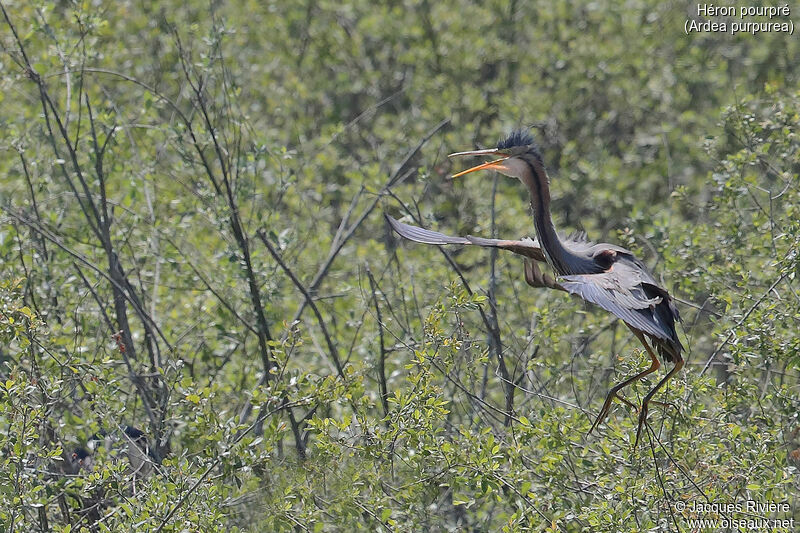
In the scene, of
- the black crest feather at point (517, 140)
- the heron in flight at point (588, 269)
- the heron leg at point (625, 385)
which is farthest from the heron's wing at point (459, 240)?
the heron leg at point (625, 385)

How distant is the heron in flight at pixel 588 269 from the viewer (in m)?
4.51

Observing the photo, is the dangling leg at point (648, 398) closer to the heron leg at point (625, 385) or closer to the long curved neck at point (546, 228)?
the heron leg at point (625, 385)

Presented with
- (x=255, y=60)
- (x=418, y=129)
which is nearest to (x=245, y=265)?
(x=418, y=129)

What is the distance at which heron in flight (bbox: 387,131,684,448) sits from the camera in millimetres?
4508

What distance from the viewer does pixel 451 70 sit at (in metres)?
10.8

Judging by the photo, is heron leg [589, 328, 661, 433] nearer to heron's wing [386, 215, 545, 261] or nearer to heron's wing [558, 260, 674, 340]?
heron's wing [558, 260, 674, 340]

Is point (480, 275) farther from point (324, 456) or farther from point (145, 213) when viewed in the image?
point (324, 456)

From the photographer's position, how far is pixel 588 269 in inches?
205

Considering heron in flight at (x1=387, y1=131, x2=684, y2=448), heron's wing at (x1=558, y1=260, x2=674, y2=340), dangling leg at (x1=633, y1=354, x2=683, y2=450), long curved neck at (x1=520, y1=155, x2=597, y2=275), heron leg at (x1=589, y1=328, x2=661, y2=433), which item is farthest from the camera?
long curved neck at (x1=520, y1=155, x2=597, y2=275)

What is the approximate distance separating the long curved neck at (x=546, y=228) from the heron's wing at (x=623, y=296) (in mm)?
264

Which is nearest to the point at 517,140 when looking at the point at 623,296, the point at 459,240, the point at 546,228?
the point at 546,228

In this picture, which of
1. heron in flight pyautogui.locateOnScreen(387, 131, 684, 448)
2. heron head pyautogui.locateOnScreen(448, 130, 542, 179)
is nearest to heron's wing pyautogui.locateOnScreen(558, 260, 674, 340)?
heron in flight pyautogui.locateOnScreen(387, 131, 684, 448)

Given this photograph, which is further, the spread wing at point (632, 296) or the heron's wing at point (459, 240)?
the heron's wing at point (459, 240)

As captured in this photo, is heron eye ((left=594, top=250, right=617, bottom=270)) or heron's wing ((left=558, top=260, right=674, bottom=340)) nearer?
heron's wing ((left=558, top=260, right=674, bottom=340))
